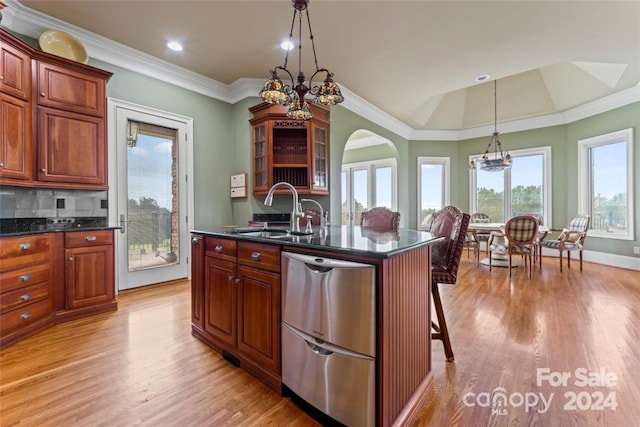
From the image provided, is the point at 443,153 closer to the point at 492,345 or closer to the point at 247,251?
the point at 492,345

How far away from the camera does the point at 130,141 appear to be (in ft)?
11.7

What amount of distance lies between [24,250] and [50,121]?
1246 mm

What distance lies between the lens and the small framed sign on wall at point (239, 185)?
14.3ft

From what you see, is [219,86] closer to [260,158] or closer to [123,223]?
[260,158]

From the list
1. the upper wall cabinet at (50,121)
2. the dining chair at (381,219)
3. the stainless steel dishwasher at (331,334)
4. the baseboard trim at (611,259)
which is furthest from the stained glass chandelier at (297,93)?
the baseboard trim at (611,259)

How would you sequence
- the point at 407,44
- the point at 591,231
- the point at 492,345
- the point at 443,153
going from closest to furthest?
1. the point at 492,345
2. the point at 407,44
3. the point at 591,231
4. the point at 443,153

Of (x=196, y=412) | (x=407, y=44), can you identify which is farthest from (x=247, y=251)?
(x=407, y=44)

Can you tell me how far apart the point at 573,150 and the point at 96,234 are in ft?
26.6

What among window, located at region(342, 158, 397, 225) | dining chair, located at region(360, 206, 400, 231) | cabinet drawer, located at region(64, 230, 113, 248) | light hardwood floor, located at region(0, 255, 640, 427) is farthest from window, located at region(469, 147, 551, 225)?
cabinet drawer, located at region(64, 230, 113, 248)

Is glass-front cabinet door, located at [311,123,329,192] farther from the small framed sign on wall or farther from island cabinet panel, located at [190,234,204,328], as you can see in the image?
island cabinet panel, located at [190,234,204,328]

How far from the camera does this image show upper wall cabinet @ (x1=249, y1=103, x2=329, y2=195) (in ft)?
13.4

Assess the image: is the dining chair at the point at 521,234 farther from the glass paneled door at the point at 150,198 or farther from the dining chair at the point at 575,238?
the glass paneled door at the point at 150,198

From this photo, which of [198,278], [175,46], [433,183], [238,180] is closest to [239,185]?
[238,180]

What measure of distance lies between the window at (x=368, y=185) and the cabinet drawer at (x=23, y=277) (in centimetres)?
612
